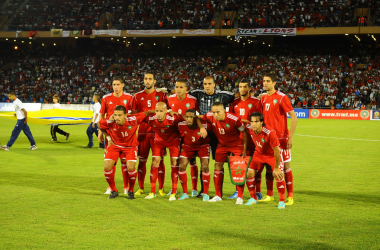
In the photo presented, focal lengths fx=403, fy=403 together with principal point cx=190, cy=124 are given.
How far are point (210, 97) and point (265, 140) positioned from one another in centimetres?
139

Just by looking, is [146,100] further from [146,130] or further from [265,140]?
[265,140]

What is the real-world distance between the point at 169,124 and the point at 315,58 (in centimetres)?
3661

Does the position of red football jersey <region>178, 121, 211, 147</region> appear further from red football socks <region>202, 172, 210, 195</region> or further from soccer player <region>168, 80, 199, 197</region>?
red football socks <region>202, 172, 210, 195</region>

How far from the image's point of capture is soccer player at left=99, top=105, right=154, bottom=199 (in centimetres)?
710

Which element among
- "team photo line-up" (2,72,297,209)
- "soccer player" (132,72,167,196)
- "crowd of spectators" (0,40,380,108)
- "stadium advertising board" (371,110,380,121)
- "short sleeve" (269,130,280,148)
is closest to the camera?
"short sleeve" (269,130,280,148)

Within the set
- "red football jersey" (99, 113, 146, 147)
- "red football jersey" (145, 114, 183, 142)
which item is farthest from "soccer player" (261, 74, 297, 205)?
"red football jersey" (99, 113, 146, 147)

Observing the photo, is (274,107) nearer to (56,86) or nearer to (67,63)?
(56,86)

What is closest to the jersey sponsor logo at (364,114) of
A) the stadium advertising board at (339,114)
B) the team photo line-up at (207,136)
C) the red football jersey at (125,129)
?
the stadium advertising board at (339,114)

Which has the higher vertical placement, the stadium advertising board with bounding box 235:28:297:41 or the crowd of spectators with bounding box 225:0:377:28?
the crowd of spectators with bounding box 225:0:377:28

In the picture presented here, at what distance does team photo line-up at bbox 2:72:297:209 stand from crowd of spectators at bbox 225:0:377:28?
112ft

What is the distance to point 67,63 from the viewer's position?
47.3 m

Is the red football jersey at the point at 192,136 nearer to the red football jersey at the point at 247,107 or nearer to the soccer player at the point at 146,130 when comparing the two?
the red football jersey at the point at 247,107

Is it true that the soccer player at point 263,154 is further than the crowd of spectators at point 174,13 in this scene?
No

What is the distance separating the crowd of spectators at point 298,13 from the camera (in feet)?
129
